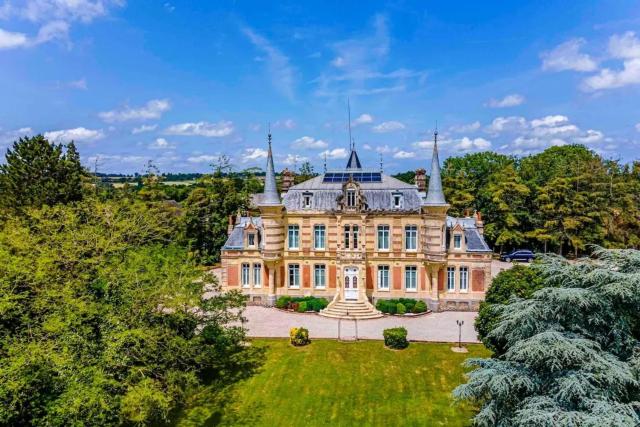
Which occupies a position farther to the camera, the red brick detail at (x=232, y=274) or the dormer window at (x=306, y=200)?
the red brick detail at (x=232, y=274)

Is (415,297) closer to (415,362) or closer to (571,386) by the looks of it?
(415,362)

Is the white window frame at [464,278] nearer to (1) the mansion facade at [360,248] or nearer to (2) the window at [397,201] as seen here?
(1) the mansion facade at [360,248]

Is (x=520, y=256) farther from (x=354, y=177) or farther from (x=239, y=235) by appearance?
(x=239, y=235)

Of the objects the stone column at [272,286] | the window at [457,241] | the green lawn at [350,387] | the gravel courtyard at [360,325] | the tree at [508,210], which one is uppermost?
the tree at [508,210]

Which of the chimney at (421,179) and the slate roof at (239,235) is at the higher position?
the chimney at (421,179)

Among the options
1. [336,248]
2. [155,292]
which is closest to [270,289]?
[336,248]

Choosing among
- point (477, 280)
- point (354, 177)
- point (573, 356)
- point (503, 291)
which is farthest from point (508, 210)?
point (573, 356)

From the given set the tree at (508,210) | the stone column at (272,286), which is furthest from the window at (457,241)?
the tree at (508,210)
